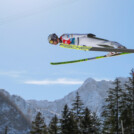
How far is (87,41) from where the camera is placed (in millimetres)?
12758

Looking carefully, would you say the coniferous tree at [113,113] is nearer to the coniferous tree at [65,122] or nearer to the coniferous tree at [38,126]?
the coniferous tree at [65,122]

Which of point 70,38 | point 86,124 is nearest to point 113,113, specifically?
point 86,124

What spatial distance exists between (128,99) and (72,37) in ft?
48.2

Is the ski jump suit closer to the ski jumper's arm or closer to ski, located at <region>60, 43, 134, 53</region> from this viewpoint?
the ski jumper's arm

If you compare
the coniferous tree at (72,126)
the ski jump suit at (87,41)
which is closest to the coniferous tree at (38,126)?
the coniferous tree at (72,126)

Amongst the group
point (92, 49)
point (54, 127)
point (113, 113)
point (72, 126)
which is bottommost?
point (54, 127)

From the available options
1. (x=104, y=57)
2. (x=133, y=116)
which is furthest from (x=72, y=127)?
(x=104, y=57)

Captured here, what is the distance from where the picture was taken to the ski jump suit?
39.2 ft

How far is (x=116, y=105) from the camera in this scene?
26.9 metres

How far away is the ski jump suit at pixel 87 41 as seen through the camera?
11.9 m

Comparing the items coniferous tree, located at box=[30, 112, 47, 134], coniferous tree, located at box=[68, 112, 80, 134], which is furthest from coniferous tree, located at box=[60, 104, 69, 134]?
coniferous tree, located at box=[30, 112, 47, 134]

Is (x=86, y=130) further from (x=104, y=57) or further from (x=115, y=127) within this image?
(x=104, y=57)

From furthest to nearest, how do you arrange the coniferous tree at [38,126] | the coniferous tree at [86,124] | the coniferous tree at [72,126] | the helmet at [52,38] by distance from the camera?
the coniferous tree at [38,126] → the coniferous tree at [86,124] → the coniferous tree at [72,126] → the helmet at [52,38]

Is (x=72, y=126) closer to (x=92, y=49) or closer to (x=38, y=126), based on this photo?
(x=38, y=126)
